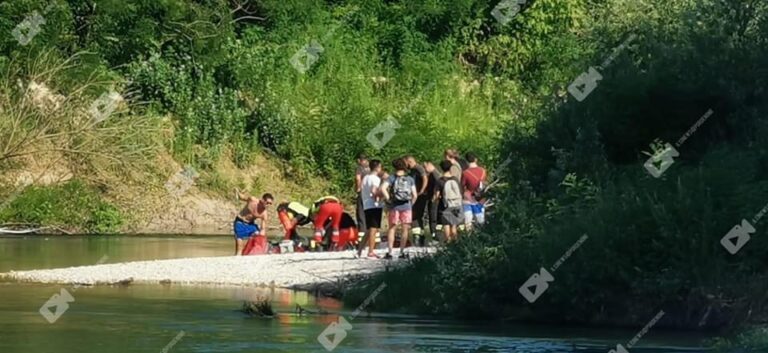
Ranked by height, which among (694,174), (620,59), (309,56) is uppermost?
(309,56)

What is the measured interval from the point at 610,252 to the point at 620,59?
14.8 feet

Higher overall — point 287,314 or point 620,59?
point 620,59

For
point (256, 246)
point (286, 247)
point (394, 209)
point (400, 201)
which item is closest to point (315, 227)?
point (286, 247)

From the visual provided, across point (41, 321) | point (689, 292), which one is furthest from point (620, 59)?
point (41, 321)

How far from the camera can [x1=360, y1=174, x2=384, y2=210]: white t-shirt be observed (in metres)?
29.8

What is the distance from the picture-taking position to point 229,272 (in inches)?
1113

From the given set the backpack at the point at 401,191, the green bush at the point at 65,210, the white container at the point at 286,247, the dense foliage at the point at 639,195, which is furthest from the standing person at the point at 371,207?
the green bush at the point at 65,210

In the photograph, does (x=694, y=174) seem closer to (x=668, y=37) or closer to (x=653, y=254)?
(x=653, y=254)

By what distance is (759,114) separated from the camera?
76.9 feet

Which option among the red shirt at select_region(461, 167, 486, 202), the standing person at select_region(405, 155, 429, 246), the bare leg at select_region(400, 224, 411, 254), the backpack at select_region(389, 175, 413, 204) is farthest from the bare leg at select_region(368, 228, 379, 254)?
the red shirt at select_region(461, 167, 486, 202)

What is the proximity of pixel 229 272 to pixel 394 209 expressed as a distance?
9.55 ft

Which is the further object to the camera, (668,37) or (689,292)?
(668,37)

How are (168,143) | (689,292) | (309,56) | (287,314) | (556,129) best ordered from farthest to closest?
(309,56), (168,143), (556,129), (287,314), (689,292)

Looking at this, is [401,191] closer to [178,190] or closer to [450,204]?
[450,204]
